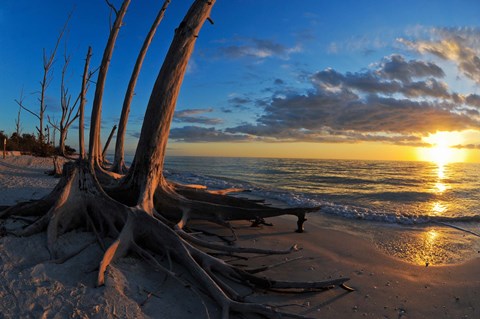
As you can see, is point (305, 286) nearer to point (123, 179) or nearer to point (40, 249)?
point (40, 249)

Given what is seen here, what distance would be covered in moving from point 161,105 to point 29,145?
2901cm

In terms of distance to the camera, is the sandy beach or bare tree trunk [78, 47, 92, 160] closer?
the sandy beach

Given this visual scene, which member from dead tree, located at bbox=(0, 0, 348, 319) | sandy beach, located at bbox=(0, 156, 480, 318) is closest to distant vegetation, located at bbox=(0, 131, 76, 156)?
dead tree, located at bbox=(0, 0, 348, 319)

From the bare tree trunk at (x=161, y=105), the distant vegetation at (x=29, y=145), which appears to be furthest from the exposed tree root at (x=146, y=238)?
the distant vegetation at (x=29, y=145)

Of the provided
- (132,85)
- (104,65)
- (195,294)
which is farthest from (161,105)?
(132,85)

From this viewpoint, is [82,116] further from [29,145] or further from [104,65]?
[29,145]

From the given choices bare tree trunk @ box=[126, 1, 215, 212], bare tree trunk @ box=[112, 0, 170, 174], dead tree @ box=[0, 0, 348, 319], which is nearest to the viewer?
dead tree @ box=[0, 0, 348, 319]

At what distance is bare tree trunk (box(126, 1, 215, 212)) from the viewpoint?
5902 mm

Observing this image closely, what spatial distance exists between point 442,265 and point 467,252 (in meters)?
1.40

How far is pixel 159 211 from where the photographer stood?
623cm

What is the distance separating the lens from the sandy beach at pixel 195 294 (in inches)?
125

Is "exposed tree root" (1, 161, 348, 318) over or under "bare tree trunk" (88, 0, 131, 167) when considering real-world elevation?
under

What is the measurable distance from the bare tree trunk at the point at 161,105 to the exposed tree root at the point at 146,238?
719mm

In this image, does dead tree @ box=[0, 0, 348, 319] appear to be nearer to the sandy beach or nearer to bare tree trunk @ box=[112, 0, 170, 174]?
the sandy beach
